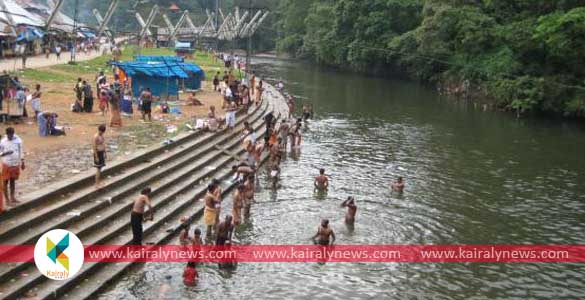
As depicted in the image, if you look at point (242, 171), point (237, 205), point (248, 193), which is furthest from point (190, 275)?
point (242, 171)

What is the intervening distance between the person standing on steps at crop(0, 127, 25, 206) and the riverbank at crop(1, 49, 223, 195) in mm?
1121

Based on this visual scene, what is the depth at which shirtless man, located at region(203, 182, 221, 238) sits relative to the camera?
50.5 feet

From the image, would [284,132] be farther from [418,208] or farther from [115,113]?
[418,208]

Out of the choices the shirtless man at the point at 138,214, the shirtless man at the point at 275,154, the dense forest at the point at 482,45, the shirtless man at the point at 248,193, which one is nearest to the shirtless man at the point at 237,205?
the shirtless man at the point at 248,193

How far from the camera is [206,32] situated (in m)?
95.0

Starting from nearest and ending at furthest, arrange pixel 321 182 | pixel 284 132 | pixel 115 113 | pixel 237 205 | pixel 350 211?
1. pixel 237 205
2. pixel 350 211
3. pixel 321 182
4. pixel 115 113
5. pixel 284 132

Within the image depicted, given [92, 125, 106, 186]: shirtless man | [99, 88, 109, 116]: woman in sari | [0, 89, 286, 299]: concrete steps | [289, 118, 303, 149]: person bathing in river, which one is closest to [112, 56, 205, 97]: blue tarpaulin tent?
[99, 88, 109, 116]: woman in sari

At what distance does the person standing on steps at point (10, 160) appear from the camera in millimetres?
13062

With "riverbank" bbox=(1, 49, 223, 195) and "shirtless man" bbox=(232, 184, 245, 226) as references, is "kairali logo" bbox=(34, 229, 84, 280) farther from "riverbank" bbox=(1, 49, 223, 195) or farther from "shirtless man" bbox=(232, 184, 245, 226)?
"shirtless man" bbox=(232, 184, 245, 226)

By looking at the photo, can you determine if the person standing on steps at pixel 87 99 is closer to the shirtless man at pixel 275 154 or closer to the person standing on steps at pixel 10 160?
the shirtless man at pixel 275 154

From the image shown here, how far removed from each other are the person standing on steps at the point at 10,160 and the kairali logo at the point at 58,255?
5.13 ft

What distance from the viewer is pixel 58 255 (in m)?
12.0

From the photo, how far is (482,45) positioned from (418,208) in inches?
1270

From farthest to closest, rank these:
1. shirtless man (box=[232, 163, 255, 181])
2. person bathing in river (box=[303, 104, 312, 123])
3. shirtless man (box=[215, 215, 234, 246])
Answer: person bathing in river (box=[303, 104, 312, 123])
shirtless man (box=[232, 163, 255, 181])
shirtless man (box=[215, 215, 234, 246])
